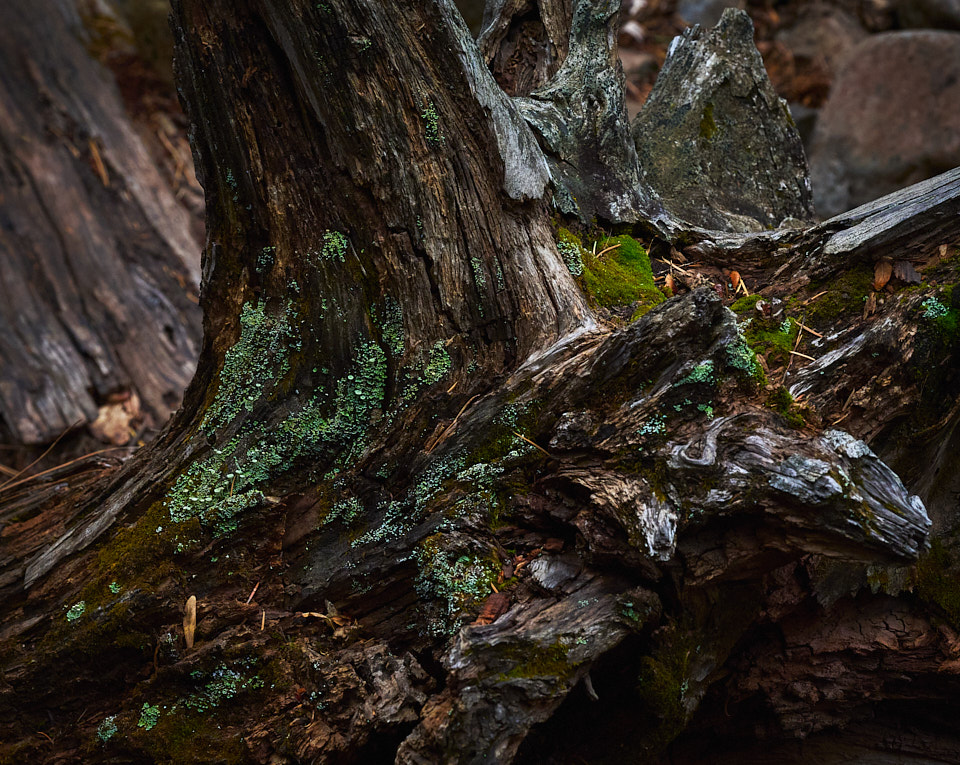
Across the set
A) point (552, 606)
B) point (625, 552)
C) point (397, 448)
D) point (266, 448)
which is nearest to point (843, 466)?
point (625, 552)

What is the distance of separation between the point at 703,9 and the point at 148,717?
8.15 meters

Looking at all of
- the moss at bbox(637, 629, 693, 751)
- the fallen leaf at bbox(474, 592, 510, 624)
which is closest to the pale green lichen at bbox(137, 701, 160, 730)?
the fallen leaf at bbox(474, 592, 510, 624)

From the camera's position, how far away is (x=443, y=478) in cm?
216

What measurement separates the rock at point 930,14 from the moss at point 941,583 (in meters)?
6.02

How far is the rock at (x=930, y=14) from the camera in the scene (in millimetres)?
6152

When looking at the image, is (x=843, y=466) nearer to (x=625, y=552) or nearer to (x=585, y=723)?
(x=625, y=552)

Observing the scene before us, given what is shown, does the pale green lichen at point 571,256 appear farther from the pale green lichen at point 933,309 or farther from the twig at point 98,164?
the twig at point 98,164

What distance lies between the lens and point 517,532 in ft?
6.88

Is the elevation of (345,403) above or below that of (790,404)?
above

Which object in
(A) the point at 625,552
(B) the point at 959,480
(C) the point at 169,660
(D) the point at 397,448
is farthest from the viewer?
(B) the point at 959,480

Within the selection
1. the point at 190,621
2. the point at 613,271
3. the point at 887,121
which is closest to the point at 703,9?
the point at 887,121

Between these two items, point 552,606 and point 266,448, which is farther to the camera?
point 266,448

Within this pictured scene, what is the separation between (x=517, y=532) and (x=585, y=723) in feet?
2.01

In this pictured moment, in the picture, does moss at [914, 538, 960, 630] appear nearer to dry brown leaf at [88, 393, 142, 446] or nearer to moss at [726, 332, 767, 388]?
moss at [726, 332, 767, 388]
